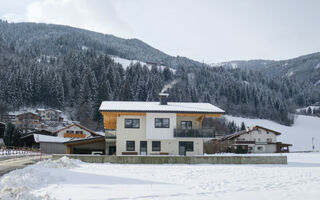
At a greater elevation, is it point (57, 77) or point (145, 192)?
point (57, 77)

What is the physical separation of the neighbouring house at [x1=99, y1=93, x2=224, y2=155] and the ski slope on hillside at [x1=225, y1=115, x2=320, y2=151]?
65.3m

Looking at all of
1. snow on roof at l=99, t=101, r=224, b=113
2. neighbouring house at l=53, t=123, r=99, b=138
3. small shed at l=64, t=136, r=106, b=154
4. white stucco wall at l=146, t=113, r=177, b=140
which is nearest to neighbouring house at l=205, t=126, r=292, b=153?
neighbouring house at l=53, t=123, r=99, b=138

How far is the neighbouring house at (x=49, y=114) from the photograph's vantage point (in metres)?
99.1

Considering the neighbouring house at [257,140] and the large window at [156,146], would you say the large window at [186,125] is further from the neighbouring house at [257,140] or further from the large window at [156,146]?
the neighbouring house at [257,140]

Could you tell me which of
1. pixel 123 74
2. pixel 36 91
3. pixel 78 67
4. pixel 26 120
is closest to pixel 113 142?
pixel 26 120

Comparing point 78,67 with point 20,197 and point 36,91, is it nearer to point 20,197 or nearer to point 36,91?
point 36,91

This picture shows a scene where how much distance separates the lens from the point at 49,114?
99.9m

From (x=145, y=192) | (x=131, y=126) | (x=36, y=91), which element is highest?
(x=36, y=91)

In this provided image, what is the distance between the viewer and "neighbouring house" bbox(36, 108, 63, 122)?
325 feet

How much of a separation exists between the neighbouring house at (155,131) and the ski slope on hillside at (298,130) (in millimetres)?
65339

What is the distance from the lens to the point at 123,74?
5556 inches

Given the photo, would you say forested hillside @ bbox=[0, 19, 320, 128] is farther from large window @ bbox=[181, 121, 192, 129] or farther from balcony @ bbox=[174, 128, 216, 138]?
balcony @ bbox=[174, 128, 216, 138]

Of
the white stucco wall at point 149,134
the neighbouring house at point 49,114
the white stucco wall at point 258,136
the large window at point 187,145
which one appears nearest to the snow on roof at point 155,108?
the white stucco wall at point 149,134

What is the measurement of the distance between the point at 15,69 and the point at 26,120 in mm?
30816
